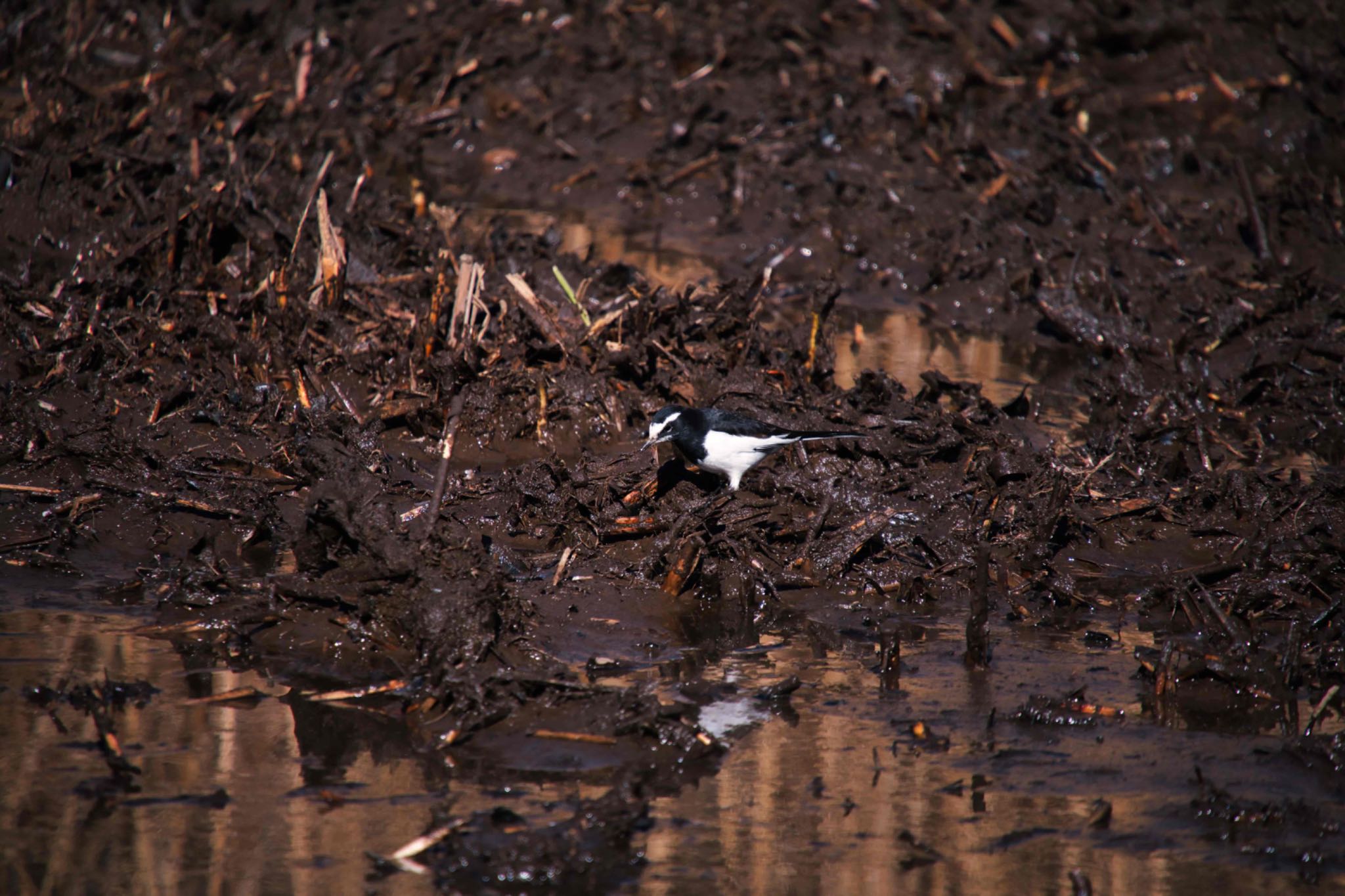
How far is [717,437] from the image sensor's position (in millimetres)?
6488

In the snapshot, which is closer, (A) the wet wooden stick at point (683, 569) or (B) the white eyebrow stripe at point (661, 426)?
(A) the wet wooden stick at point (683, 569)

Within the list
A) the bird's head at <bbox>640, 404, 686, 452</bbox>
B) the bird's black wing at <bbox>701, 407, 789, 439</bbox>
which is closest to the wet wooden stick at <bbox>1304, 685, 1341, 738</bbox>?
the bird's black wing at <bbox>701, 407, 789, 439</bbox>

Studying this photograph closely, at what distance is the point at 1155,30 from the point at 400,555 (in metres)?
12.4

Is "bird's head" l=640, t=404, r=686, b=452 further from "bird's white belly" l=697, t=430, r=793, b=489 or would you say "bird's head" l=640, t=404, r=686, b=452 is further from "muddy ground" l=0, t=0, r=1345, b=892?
"muddy ground" l=0, t=0, r=1345, b=892

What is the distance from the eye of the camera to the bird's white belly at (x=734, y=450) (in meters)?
6.49

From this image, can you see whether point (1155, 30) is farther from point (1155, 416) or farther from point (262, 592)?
point (262, 592)

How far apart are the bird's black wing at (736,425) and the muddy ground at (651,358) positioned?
40 centimetres

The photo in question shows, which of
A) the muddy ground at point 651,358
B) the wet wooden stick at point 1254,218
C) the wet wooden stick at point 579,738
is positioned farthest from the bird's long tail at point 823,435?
the wet wooden stick at point 1254,218

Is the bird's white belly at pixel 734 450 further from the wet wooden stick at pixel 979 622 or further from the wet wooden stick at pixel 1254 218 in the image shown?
the wet wooden stick at pixel 1254 218

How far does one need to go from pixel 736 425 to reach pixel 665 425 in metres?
0.39

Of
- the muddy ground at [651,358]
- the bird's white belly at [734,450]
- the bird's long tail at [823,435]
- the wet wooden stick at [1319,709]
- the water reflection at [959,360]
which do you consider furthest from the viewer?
the water reflection at [959,360]

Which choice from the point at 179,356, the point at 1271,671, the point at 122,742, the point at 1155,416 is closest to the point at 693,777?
the point at 122,742

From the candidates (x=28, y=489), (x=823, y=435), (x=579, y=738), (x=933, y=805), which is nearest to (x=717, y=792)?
(x=579, y=738)

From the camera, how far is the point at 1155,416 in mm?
8336
